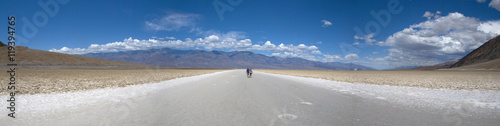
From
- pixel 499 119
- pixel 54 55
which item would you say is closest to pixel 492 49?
pixel 499 119

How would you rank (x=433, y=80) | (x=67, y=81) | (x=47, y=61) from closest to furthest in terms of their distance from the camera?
(x=67, y=81) → (x=433, y=80) → (x=47, y=61)

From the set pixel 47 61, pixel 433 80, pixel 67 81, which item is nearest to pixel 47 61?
pixel 47 61

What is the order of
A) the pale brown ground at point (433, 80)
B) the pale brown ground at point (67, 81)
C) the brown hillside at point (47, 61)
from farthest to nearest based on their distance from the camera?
the brown hillside at point (47, 61) < the pale brown ground at point (433, 80) < the pale brown ground at point (67, 81)

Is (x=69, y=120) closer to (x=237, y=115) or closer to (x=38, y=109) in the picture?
(x=38, y=109)

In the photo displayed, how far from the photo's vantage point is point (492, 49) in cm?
13925

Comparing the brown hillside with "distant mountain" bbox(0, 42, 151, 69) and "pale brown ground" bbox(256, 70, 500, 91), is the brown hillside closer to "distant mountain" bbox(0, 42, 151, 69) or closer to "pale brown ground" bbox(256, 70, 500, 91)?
"distant mountain" bbox(0, 42, 151, 69)

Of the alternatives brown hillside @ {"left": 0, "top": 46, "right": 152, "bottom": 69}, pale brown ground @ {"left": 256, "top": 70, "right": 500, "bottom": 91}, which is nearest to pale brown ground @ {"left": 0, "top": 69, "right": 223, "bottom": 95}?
pale brown ground @ {"left": 256, "top": 70, "right": 500, "bottom": 91}

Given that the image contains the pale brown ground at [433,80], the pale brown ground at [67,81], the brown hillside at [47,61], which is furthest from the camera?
the brown hillside at [47,61]

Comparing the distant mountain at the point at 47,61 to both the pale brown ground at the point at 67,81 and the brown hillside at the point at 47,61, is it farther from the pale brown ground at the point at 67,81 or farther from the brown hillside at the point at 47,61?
the pale brown ground at the point at 67,81

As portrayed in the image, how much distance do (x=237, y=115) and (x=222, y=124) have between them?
91cm

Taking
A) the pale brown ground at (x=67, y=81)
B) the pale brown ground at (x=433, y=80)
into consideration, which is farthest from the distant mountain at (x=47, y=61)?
A: the pale brown ground at (x=433, y=80)

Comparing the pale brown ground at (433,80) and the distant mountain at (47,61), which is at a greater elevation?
the distant mountain at (47,61)

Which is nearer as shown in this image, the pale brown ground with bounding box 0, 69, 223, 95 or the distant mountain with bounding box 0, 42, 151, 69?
the pale brown ground with bounding box 0, 69, 223, 95

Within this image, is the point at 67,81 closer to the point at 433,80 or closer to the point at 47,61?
the point at 433,80
